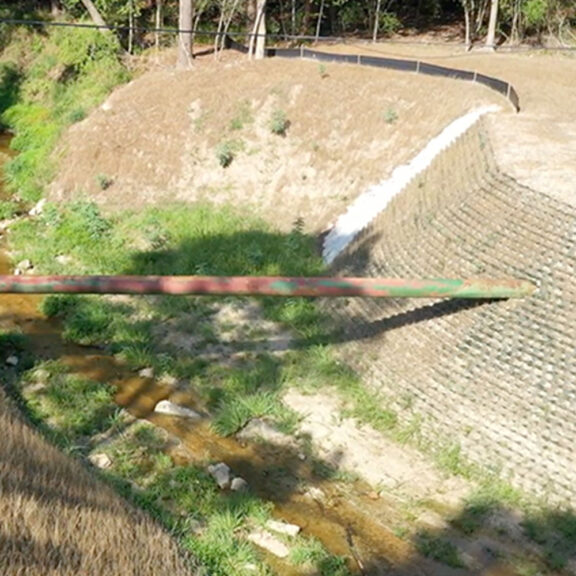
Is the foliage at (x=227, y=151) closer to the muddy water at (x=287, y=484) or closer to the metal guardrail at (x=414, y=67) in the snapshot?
the metal guardrail at (x=414, y=67)

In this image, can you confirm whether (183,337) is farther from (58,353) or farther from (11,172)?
(11,172)

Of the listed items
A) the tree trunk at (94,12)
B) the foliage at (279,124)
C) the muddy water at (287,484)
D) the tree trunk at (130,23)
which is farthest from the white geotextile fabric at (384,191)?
the tree trunk at (94,12)

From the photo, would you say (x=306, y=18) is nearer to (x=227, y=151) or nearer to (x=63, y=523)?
(x=227, y=151)

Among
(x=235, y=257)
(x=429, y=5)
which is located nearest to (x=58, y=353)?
(x=235, y=257)

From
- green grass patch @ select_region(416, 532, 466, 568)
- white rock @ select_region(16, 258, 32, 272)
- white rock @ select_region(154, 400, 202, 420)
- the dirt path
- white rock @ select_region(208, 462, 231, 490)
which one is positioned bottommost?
green grass patch @ select_region(416, 532, 466, 568)

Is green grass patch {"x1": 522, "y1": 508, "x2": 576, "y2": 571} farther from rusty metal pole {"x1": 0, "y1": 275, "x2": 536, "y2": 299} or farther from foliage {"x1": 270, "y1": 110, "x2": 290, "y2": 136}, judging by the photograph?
foliage {"x1": 270, "y1": 110, "x2": 290, "y2": 136}

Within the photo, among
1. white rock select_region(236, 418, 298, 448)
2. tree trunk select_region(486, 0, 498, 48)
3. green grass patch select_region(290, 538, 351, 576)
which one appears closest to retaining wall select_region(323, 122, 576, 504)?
white rock select_region(236, 418, 298, 448)
